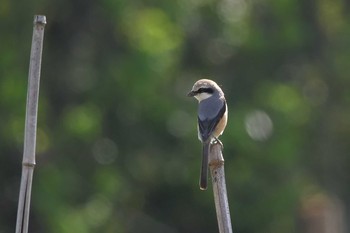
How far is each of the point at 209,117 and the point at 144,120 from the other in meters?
5.43

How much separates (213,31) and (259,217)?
230 cm

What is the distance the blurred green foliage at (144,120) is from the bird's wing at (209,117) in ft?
11.2

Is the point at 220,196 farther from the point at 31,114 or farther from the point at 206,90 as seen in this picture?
the point at 206,90

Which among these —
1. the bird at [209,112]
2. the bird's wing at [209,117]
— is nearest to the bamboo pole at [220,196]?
the bird at [209,112]

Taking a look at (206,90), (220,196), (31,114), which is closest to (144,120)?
(206,90)

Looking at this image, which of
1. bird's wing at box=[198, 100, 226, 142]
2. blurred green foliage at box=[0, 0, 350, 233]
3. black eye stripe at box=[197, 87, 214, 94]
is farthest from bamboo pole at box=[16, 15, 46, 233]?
blurred green foliage at box=[0, 0, 350, 233]

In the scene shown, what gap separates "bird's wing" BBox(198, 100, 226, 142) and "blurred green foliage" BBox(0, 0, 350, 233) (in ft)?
11.2

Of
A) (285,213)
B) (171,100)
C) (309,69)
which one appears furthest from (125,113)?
(309,69)

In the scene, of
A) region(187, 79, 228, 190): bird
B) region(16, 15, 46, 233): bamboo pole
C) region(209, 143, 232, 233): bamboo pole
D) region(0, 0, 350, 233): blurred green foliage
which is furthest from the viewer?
region(0, 0, 350, 233): blurred green foliage

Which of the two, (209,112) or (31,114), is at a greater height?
(209,112)

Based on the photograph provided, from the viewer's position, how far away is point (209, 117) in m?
5.62

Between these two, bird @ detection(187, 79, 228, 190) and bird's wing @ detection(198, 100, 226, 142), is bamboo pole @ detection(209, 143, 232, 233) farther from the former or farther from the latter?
bird's wing @ detection(198, 100, 226, 142)

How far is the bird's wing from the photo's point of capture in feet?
17.9

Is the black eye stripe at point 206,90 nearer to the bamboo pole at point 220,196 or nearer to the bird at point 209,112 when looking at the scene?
the bird at point 209,112
